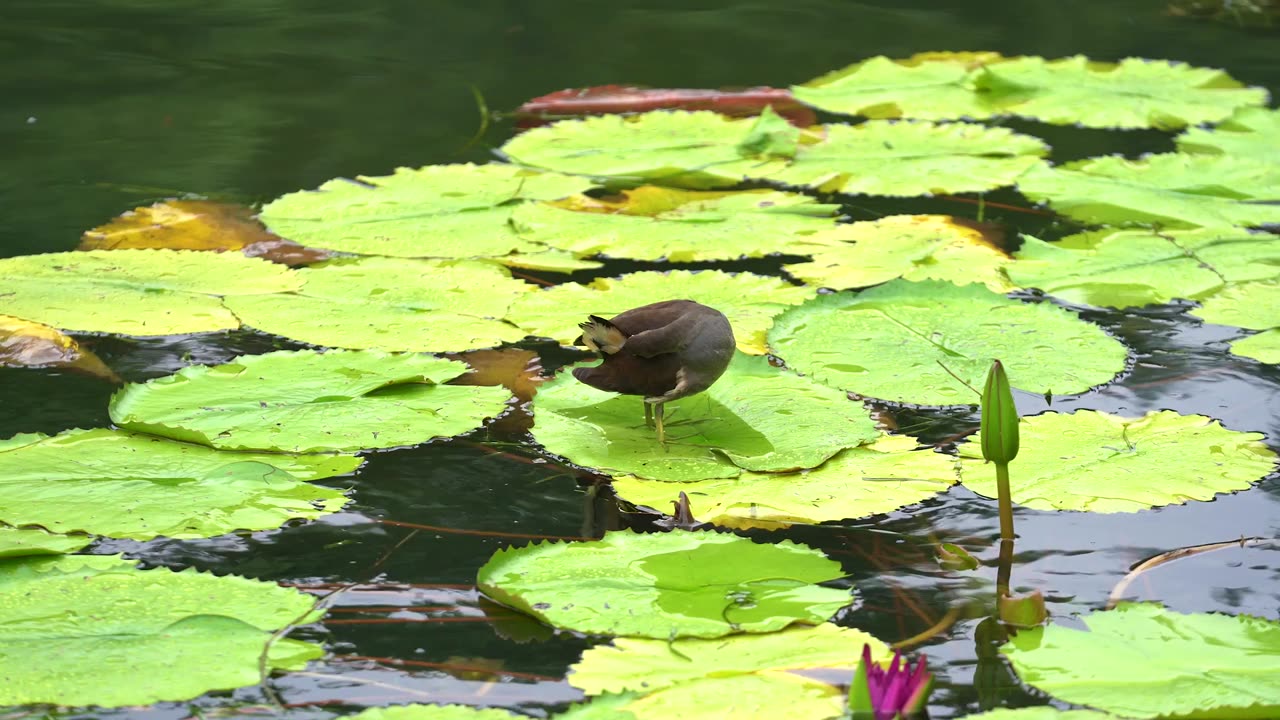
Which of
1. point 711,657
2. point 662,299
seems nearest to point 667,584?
point 711,657

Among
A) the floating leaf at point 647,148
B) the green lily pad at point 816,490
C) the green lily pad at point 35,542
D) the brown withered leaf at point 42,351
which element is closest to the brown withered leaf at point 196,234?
the brown withered leaf at point 42,351

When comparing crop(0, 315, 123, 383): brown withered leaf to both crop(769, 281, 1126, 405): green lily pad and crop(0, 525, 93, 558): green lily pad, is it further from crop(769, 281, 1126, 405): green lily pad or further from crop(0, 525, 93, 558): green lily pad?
crop(769, 281, 1126, 405): green lily pad

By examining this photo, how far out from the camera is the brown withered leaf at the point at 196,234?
3.79m

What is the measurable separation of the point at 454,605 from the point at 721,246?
6.25ft

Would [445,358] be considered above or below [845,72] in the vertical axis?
below

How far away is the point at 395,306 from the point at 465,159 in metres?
1.40

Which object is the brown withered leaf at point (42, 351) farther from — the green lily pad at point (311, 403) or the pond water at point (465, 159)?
the green lily pad at point (311, 403)

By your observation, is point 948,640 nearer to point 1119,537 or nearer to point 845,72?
point 1119,537

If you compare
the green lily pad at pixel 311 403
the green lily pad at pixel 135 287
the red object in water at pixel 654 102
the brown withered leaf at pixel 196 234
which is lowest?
the green lily pad at pixel 311 403

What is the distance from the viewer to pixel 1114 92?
536cm

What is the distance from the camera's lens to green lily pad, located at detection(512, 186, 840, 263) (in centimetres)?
379

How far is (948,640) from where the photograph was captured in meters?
2.06

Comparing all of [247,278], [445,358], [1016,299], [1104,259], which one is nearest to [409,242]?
[247,278]

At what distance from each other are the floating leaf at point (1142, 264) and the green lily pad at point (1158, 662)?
64.5 inches
